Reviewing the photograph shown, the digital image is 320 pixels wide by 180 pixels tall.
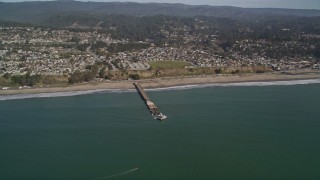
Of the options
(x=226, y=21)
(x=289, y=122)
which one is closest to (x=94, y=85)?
(x=289, y=122)

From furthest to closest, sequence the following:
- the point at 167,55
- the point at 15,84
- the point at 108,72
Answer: the point at 167,55, the point at 108,72, the point at 15,84

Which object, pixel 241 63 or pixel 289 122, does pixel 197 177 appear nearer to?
pixel 289 122

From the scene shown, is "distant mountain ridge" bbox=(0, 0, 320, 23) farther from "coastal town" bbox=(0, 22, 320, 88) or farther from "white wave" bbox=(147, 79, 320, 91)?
"white wave" bbox=(147, 79, 320, 91)

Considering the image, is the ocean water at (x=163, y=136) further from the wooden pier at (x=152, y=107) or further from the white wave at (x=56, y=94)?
the wooden pier at (x=152, y=107)

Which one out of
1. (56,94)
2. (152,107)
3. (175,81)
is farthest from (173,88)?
(56,94)

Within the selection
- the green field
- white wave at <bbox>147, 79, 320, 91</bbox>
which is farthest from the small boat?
the green field

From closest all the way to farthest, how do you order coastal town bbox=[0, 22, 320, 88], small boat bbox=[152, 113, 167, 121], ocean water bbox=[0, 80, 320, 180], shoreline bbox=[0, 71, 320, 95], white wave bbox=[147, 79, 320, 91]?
1. ocean water bbox=[0, 80, 320, 180]
2. small boat bbox=[152, 113, 167, 121]
3. shoreline bbox=[0, 71, 320, 95]
4. white wave bbox=[147, 79, 320, 91]
5. coastal town bbox=[0, 22, 320, 88]
